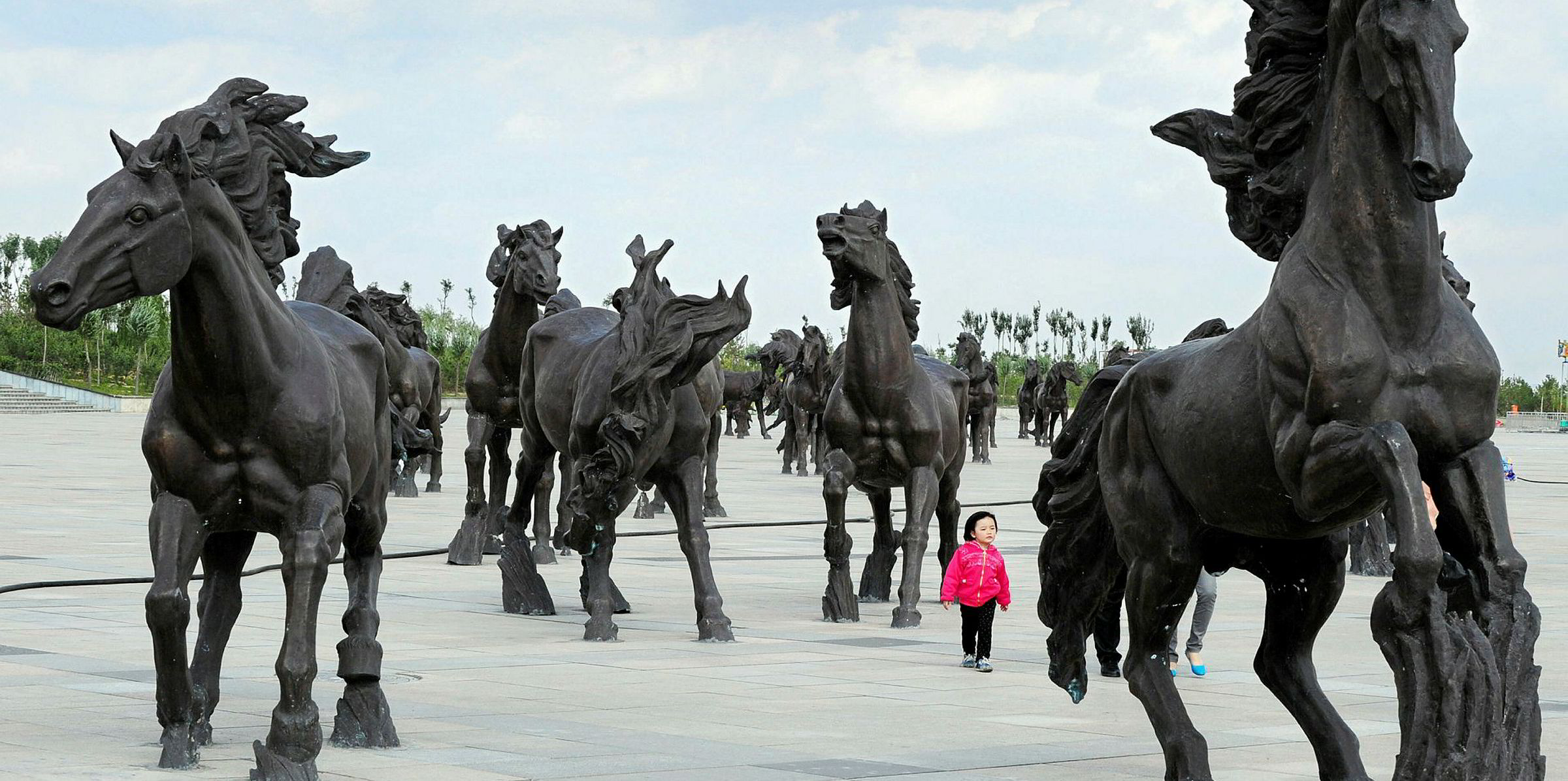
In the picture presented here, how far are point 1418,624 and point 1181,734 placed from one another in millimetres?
1443

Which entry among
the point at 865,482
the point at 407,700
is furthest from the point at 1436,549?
the point at 865,482

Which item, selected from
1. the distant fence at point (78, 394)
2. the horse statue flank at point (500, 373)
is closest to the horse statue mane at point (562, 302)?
the horse statue flank at point (500, 373)

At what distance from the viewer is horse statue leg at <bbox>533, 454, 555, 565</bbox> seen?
16.7 metres

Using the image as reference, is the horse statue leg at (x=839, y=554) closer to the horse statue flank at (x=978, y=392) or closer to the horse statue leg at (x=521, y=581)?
the horse statue leg at (x=521, y=581)

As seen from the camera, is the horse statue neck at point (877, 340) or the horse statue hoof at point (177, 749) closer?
the horse statue hoof at point (177, 749)

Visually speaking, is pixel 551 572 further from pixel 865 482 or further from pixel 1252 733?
pixel 1252 733

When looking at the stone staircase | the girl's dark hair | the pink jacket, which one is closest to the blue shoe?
the pink jacket

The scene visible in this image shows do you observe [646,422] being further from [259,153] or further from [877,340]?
[259,153]

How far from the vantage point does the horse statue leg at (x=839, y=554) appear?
1341 centimetres

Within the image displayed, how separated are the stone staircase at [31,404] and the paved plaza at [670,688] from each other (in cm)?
5346

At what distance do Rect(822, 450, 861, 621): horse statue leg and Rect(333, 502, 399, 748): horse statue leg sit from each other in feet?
16.6

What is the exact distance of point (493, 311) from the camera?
16.0 meters

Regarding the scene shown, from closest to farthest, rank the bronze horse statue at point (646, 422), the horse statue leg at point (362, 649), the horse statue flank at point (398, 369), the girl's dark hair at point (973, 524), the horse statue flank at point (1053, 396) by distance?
the horse statue leg at point (362, 649) < the horse statue flank at point (398, 369) < the girl's dark hair at point (973, 524) < the bronze horse statue at point (646, 422) < the horse statue flank at point (1053, 396)

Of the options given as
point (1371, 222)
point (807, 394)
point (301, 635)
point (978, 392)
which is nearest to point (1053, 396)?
point (978, 392)
